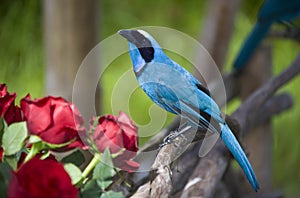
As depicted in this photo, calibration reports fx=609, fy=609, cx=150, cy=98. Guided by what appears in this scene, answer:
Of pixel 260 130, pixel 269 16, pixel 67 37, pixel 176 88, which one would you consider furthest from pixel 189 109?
pixel 269 16

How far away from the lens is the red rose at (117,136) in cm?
56

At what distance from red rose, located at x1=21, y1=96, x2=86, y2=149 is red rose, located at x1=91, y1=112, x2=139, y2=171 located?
30mm

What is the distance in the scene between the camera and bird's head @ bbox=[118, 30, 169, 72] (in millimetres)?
618

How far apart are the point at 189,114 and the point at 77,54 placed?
0.69 meters

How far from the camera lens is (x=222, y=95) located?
1.21 m

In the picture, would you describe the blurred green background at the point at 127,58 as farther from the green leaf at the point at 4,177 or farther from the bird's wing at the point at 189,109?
the green leaf at the point at 4,177

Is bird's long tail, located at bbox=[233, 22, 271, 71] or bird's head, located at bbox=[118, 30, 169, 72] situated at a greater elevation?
bird's head, located at bbox=[118, 30, 169, 72]

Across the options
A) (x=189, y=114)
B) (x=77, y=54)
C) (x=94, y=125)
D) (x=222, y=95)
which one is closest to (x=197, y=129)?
(x=189, y=114)

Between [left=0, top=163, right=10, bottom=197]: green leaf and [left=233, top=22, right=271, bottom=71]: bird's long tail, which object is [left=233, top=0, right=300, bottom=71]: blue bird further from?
[left=0, top=163, right=10, bottom=197]: green leaf

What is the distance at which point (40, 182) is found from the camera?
1.50 ft

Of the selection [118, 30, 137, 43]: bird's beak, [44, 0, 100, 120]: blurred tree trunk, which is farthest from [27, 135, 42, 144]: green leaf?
[44, 0, 100, 120]: blurred tree trunk

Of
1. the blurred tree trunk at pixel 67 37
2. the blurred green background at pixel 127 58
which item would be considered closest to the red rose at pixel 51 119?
the blurred tree trunk at pixel 67 37

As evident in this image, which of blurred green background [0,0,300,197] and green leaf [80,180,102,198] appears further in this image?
blurred green background [0,0,300,197]

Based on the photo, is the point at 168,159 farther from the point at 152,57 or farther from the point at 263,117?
the point at 263,117
